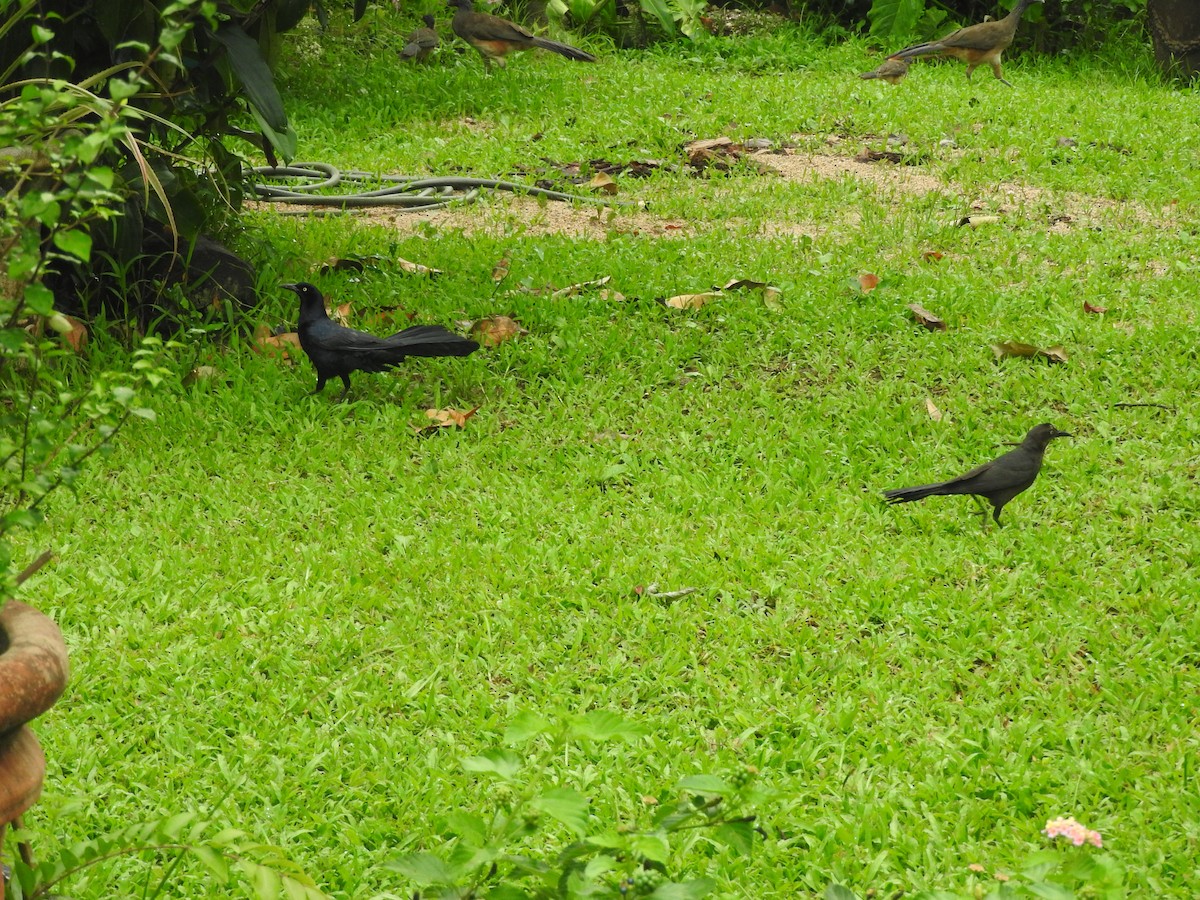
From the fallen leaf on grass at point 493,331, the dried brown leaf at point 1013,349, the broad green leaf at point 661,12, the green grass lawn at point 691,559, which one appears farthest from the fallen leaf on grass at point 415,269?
the broad green leaf at point 661,12

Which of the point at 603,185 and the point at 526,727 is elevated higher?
the point at 526,727

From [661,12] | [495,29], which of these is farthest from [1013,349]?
[661,12]

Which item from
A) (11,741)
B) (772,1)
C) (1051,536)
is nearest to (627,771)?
(11,741)

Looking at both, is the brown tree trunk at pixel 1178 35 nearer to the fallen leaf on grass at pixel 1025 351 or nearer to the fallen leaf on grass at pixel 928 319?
the fallen leaf on grass at pixel 928 319

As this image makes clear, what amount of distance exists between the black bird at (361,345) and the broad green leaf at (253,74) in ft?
2.66

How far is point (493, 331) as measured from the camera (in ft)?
19.0

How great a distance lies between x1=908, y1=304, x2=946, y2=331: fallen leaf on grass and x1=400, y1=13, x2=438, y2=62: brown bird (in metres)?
7.35

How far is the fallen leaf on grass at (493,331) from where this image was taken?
5781 mm

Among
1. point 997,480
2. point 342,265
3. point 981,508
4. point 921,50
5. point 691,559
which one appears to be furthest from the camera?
point 921,50

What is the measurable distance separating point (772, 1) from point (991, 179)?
7022 mm

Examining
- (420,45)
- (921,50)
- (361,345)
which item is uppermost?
(921,50)

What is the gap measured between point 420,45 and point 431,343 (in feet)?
25.7

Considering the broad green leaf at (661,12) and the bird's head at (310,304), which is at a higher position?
the broad green leaf at (661,12)

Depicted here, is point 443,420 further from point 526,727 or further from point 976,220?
point 976,220
